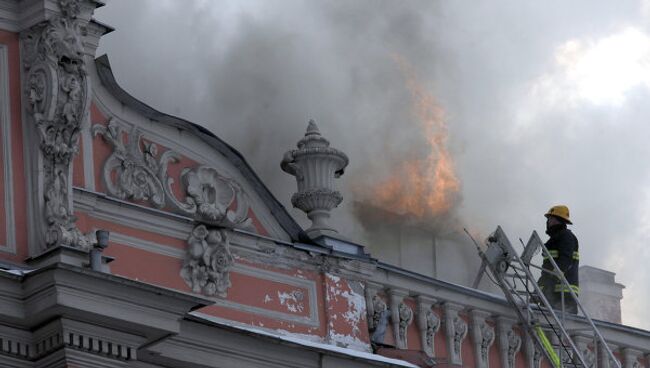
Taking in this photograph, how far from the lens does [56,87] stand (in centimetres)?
1689

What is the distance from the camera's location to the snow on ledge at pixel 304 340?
58.0 feet

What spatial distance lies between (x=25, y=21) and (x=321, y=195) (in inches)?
130

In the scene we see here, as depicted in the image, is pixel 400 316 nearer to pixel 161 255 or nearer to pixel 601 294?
pixel 161 255

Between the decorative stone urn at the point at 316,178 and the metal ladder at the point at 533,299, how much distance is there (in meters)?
1.74

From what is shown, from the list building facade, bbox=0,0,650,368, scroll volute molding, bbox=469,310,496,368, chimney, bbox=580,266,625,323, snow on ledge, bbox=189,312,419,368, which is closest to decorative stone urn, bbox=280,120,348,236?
building facade, bbox=0,0,650,368

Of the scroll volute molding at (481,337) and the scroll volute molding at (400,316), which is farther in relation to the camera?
the scroll volute molding at (481,337)

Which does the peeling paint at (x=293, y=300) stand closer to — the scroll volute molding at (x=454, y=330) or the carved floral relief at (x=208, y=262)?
the carved floral relief at (x=208, y=262)

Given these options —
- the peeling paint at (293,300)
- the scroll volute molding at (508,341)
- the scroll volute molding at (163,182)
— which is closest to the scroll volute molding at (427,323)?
the scroll volute molding at (508,341)

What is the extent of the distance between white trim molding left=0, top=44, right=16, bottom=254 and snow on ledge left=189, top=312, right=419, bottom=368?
1.61m

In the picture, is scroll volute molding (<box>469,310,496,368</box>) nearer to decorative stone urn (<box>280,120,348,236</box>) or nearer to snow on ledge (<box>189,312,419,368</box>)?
snow on ledge (<box>189,312,419,368</box>)

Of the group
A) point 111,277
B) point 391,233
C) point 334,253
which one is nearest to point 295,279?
point 334,253

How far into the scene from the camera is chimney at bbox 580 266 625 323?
27.8 metres

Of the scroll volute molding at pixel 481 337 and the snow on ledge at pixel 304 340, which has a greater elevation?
the scroll volute molding at pixel 481 337

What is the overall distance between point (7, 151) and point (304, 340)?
3.09m
